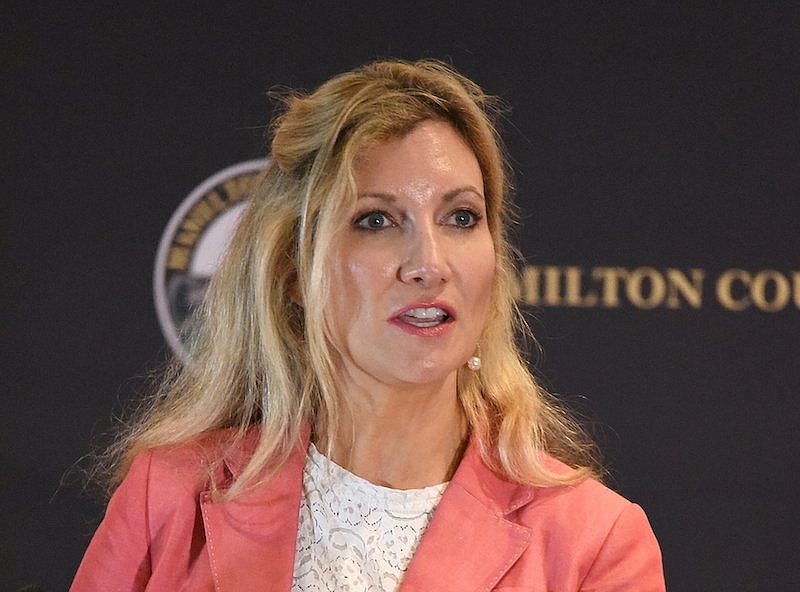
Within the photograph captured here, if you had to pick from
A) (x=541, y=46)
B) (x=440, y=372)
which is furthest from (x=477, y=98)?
(x=541, y=46)

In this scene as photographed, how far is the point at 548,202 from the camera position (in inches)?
133

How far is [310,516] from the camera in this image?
7.09 feet

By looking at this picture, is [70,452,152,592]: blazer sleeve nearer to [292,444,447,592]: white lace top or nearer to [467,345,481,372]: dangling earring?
[292,444,447,592]: white lace top

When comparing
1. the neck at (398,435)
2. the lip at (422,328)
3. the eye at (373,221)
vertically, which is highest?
the eye at (373,221)

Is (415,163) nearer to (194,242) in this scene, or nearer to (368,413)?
(368,413)

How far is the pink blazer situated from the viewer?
2016 mm

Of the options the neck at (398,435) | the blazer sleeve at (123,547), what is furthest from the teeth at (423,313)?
the blazer sleeve at (123,547)

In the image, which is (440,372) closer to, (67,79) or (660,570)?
(660,570)

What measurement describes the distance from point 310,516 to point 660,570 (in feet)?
1.83

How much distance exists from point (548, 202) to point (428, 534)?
148 cm

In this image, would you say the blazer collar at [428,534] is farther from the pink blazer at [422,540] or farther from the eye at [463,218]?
the eye at [463,218]

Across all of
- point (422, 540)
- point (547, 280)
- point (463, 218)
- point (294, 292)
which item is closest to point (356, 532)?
point (422, 540)

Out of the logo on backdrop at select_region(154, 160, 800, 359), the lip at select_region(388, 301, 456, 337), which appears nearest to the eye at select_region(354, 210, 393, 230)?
the lip at select_region(388, 301, 456, 337)

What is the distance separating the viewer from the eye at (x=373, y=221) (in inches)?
82.0
